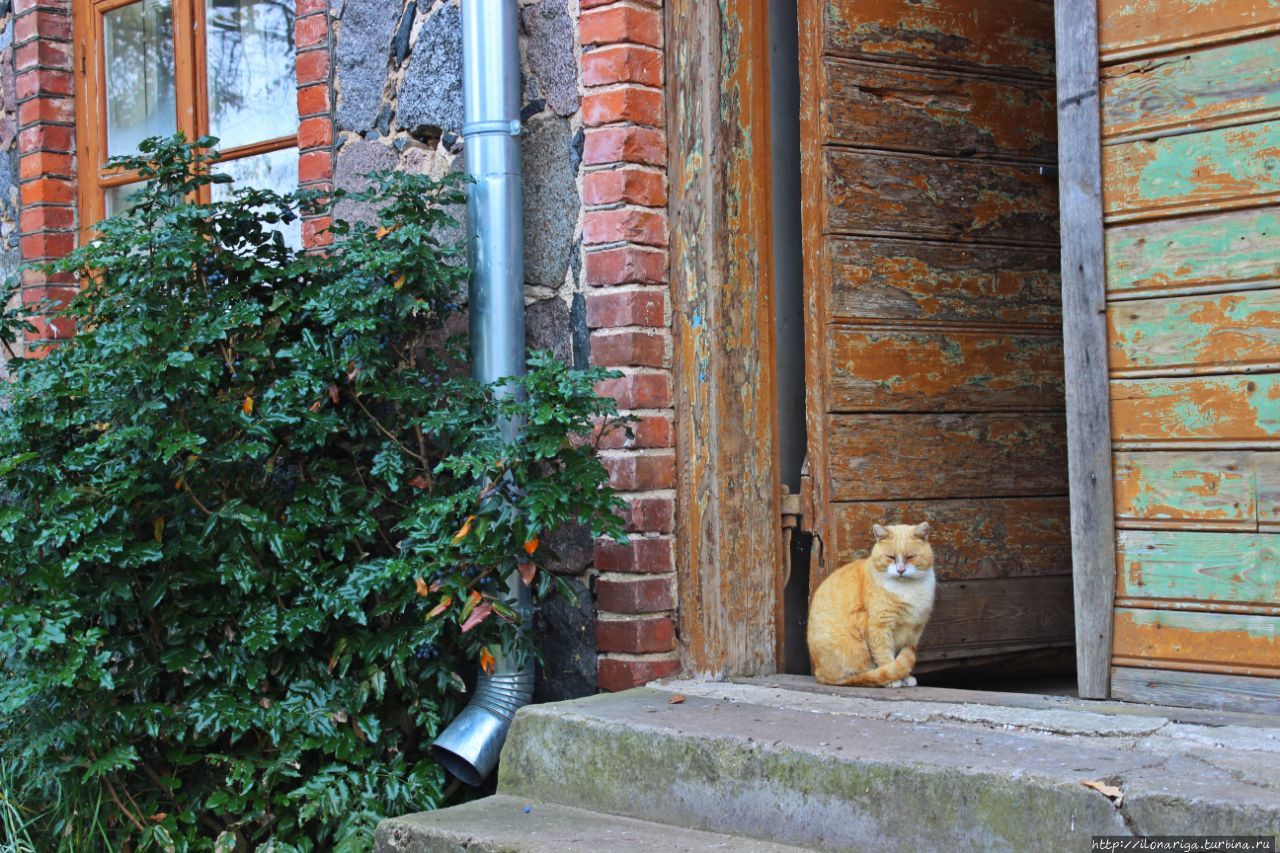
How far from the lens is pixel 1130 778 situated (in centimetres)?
264

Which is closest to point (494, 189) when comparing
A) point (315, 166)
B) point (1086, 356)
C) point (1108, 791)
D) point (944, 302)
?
point (315, 166)

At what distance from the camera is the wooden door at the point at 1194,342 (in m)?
3.16

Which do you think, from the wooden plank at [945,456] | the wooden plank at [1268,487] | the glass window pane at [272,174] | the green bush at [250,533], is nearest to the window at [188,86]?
the glass window pane at [272,174]

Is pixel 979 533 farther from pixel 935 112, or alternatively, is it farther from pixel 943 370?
pixel 935 112

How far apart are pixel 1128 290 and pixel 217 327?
2.36 metres

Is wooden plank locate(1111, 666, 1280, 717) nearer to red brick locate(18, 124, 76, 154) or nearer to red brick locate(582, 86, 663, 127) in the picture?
red brick locate(582, 86, 663, 127)

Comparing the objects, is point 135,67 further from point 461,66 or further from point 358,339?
point 358,339

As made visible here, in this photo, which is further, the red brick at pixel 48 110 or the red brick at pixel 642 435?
the red brick at pixel 48 110

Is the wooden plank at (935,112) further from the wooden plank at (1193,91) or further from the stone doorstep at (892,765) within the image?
the stone doorstep at (892,765)

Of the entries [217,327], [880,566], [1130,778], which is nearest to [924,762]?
[1130,778]

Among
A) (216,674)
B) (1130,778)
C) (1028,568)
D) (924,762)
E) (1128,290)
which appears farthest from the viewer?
(1028,568)

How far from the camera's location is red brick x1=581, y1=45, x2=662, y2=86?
3854mm

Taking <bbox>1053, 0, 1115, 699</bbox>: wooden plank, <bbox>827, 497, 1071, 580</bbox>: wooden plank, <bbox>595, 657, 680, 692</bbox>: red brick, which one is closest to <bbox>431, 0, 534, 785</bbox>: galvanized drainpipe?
<bbox>595, 657, 680, 692</bbox>: red brick

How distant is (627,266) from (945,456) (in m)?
1.19
